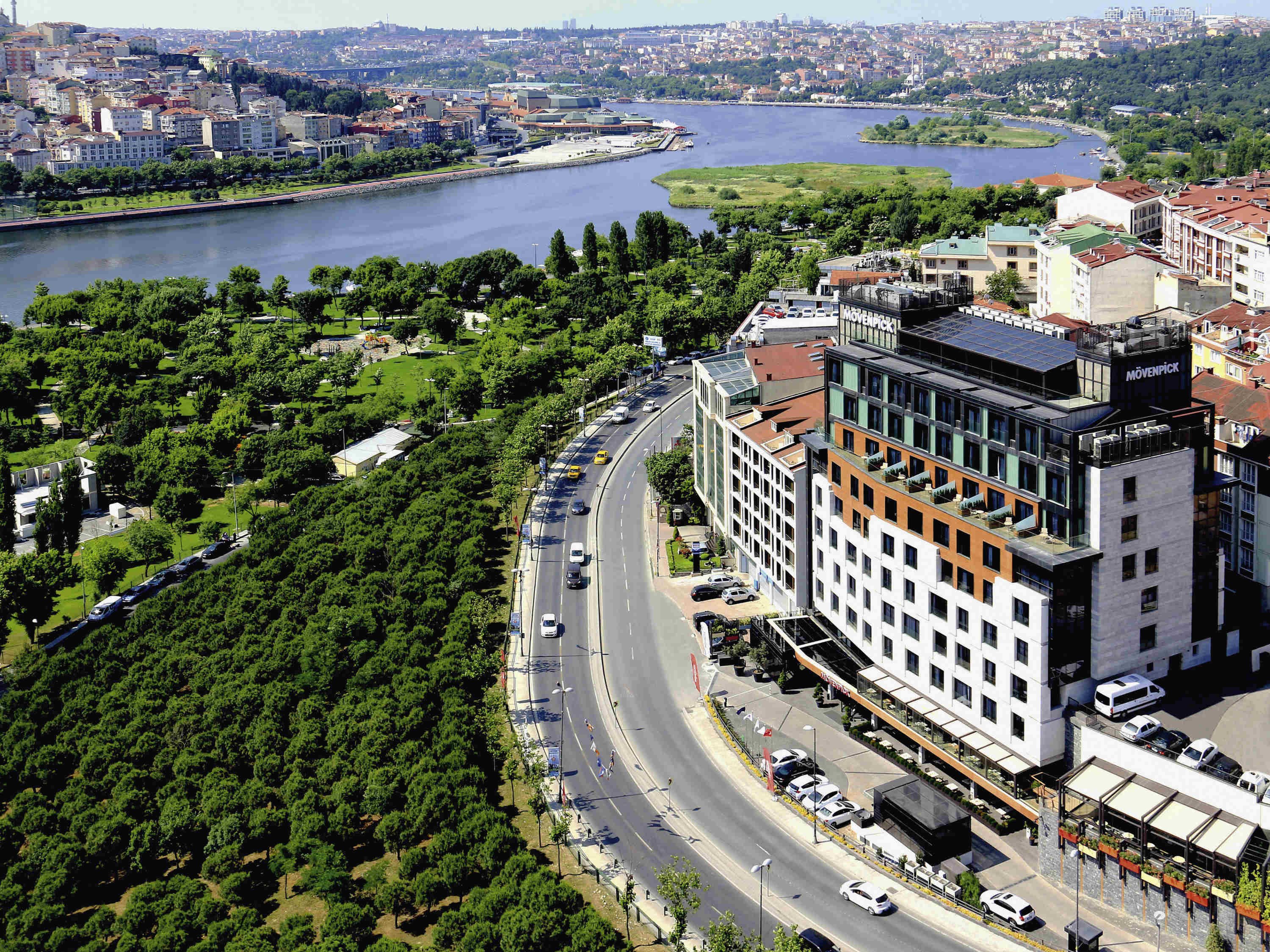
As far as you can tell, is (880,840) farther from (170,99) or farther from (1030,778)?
(170,99)

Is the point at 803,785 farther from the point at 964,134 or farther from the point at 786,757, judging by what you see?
the point at 964,134

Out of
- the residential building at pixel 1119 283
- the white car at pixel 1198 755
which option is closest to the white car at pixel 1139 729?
the white car at pixel 1198 755

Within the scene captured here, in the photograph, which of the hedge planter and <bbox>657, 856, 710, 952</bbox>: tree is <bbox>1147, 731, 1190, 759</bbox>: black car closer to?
the hedge planter

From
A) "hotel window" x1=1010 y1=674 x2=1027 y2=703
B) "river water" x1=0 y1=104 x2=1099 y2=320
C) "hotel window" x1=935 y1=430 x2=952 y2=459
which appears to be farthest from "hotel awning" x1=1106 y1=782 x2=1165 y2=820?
"river water" x1=0 y1=104 x2=1099 y2=320

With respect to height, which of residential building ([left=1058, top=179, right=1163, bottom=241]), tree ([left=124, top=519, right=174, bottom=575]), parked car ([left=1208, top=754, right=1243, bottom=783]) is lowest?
tree ([left=124, top=519, right=174, bottom=575])

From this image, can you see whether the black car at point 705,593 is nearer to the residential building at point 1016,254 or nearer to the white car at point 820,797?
the white car at point 820,797

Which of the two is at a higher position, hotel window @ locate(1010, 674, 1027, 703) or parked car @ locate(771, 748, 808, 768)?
hotel window @ locate(1010, 674, 1027, 703)
